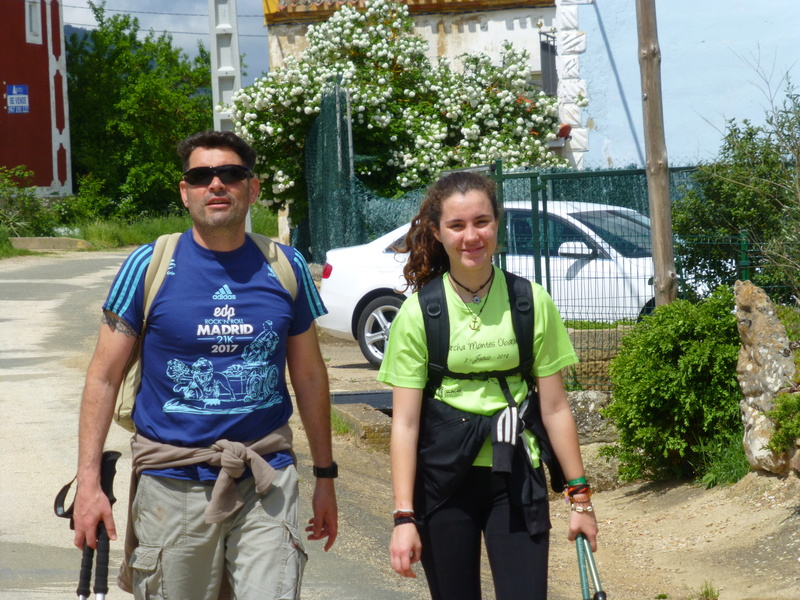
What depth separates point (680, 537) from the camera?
667 cm

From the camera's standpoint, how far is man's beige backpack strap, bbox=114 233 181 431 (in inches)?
119

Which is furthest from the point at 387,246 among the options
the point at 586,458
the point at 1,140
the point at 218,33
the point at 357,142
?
the point at 1,140

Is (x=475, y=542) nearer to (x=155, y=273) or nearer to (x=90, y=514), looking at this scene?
(x=90, y=514)

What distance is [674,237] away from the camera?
847cm

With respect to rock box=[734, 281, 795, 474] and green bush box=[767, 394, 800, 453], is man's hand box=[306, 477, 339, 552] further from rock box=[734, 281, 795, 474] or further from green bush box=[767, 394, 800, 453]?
rock box=[734, 281, 795, 474]

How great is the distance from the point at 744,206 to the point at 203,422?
20.4 ft

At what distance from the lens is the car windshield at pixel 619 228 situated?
28.4ft

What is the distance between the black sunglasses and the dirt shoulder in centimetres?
257

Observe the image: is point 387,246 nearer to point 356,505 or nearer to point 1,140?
point 356,505

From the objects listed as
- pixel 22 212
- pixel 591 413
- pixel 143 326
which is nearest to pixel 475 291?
pixel 143 326

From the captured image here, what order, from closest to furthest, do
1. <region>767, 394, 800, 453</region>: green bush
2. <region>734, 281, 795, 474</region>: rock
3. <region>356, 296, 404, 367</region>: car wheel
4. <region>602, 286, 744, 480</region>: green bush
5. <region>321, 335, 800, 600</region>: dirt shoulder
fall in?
<region>321, 335, 800, 600</region>: dirt shoulder → <region>767, 394, 800, 453</region>: green bush → <region>734, 281, 795, 474</region>: rock → <region>602, 286, 744, 480</region>: green bush → <region>356, 296, 404, 367</region>: car wheel

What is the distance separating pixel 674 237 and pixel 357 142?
321 inches

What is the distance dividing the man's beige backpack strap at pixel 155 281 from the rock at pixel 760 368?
4.27m

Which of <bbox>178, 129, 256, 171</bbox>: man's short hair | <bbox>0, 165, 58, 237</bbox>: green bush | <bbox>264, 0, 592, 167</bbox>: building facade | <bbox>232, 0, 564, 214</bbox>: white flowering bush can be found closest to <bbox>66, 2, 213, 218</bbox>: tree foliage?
<bbox>0, 165, 58, 237</bbox>: green bush
